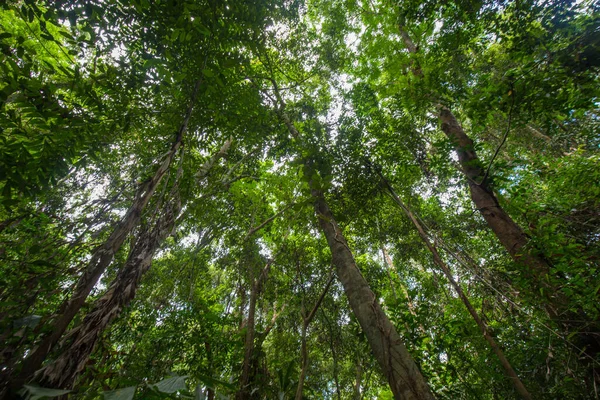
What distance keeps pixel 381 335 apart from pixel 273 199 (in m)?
5.28

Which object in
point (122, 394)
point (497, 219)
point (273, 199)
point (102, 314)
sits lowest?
point (122, 394)

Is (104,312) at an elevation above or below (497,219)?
below

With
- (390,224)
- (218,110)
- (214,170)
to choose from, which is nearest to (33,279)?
(218,110)

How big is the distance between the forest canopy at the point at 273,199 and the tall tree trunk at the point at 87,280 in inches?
0.4

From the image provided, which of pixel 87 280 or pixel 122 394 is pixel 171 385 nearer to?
pixel 122 394

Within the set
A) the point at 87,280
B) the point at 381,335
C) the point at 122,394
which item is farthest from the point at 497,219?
the point at 87,280

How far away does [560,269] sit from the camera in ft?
9.01

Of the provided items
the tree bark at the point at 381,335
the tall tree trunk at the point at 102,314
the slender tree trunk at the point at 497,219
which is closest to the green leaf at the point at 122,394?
the tall tree trunk at the point at 102,314

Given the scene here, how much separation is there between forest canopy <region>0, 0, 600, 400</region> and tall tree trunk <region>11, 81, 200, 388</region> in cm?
1

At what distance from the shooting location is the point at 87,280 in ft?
4.29

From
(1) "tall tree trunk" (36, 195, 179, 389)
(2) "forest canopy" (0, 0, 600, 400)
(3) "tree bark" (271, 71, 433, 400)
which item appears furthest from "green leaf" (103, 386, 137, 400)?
(3) "tree bark" (271, 71, 433, 400)

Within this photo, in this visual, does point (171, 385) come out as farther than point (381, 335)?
No

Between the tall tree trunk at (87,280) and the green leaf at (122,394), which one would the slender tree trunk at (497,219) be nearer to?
the tall tree trunk at (87,280)

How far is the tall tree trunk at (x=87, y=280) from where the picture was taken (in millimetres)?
991
